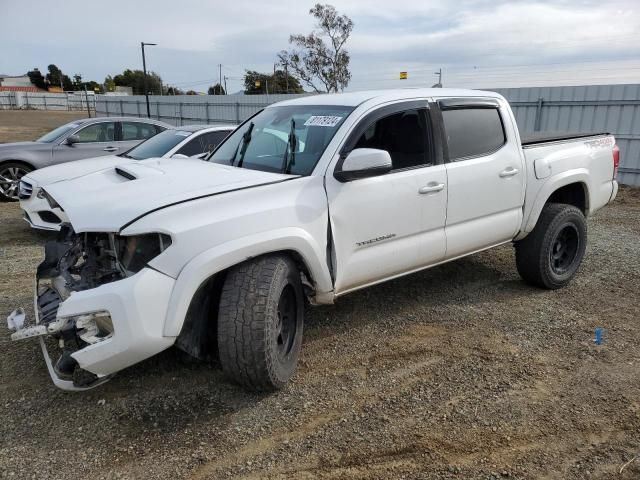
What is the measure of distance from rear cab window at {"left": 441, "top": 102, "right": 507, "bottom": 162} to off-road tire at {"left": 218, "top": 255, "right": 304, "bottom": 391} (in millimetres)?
1884

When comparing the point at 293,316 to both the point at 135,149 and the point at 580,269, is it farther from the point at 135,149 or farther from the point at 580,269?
the point at 135,149

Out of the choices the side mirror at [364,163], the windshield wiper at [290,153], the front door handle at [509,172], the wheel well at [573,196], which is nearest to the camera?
the side mirror at [364,163]

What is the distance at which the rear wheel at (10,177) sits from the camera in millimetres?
9062

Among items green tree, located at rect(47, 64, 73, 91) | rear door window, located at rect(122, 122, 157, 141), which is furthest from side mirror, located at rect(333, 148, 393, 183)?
green tree, located at rect(47, 64, 73, 91)

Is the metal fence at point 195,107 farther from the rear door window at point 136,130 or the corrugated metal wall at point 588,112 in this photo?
the rear door window at point 136,130

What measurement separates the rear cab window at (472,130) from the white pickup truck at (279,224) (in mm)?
13

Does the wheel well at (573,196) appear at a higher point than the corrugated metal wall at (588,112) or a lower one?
lower

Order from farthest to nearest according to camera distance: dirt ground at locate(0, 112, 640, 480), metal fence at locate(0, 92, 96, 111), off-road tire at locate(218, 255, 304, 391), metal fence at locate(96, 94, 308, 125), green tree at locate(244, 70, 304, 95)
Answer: metal fence at locate(0, 92, 96, 111)
green tree at locate(244, 70, 304, 95)
metal fence at locate(96, 94, 308, 125)
off-road tire at locate(218, 255, 304, 391)
dirt ground at locate(0, 112, 640, 480)

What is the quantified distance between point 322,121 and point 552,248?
2623 mm

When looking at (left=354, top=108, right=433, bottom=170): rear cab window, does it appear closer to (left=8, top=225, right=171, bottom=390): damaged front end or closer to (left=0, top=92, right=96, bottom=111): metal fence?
(left=8, top=225, right=171, bottom=390): damaged front end

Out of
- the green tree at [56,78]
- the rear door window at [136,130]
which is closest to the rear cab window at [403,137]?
the rear door window at [136,130]

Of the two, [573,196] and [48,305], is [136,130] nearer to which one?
[48,305]

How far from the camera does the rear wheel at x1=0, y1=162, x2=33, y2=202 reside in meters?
9.06

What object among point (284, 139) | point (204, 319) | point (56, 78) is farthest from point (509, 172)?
point (56, 78)
